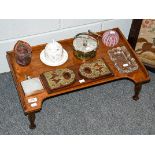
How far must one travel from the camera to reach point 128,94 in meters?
3.58

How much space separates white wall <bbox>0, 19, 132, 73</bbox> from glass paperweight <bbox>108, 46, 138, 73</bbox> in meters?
Answer: 0.36

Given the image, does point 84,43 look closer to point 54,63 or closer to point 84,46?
point 84,46

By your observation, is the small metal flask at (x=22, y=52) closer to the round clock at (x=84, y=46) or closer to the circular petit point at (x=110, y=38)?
the round clock at (x=84, y=46)

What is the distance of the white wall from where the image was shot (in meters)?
3.25

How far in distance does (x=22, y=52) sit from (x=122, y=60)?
0.95 metres

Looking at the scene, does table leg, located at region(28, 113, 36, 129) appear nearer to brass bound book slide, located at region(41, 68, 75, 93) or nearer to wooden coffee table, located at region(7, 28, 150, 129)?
wooden coffee table, located at region(7, 28, 150, 129)

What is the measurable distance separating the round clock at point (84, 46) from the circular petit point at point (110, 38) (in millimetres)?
102

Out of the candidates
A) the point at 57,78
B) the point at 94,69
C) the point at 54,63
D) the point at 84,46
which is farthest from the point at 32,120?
the point at 84,46

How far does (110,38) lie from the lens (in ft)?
11.1

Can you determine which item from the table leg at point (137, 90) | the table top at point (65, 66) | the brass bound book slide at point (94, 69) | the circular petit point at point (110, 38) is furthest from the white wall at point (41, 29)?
the table leg at point (137, 90)

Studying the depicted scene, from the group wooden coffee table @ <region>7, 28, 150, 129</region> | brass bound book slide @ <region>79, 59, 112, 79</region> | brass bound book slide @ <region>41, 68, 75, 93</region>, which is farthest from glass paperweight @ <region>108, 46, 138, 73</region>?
brass bound book slide @ <region>41, 68, 75, 93</region>

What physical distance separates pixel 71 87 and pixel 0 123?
2.55ft

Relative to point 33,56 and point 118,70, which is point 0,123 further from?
point 118,70

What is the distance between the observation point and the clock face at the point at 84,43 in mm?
3280
